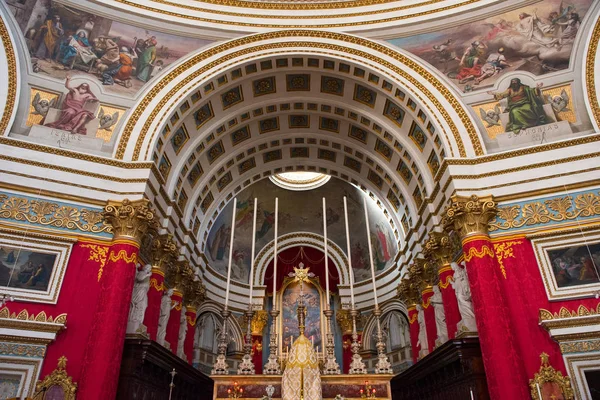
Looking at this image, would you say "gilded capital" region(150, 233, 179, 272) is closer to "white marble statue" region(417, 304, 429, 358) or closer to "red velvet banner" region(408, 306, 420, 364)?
"white marble statue" region(417, 304, 429, 358)

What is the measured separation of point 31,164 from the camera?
11.9 metres

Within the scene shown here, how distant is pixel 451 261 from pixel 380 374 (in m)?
5.07

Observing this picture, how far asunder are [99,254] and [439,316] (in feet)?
35.0

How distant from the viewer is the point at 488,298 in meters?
10.9

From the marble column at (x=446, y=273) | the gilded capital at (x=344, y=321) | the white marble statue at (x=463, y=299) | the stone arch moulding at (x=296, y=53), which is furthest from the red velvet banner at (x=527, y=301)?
the gilded capital at (x=344, y=321)

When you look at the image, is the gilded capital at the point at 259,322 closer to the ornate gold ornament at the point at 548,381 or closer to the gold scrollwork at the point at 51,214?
the gold scrollwork at the point at 51,214

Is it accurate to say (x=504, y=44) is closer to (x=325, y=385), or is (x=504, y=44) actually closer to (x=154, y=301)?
(x=325, y=385)

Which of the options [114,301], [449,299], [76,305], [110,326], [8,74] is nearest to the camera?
[110,326]

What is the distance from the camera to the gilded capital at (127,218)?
38.7 ft

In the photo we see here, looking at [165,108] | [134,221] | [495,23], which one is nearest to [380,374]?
[134,221]

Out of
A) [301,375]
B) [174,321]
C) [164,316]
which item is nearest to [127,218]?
[164,316]

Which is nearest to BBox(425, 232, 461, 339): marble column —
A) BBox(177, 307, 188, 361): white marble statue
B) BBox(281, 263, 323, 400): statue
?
BBox(281, 263, 323, 400): statue

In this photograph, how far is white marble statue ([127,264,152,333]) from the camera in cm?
1190

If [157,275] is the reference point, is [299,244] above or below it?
above
